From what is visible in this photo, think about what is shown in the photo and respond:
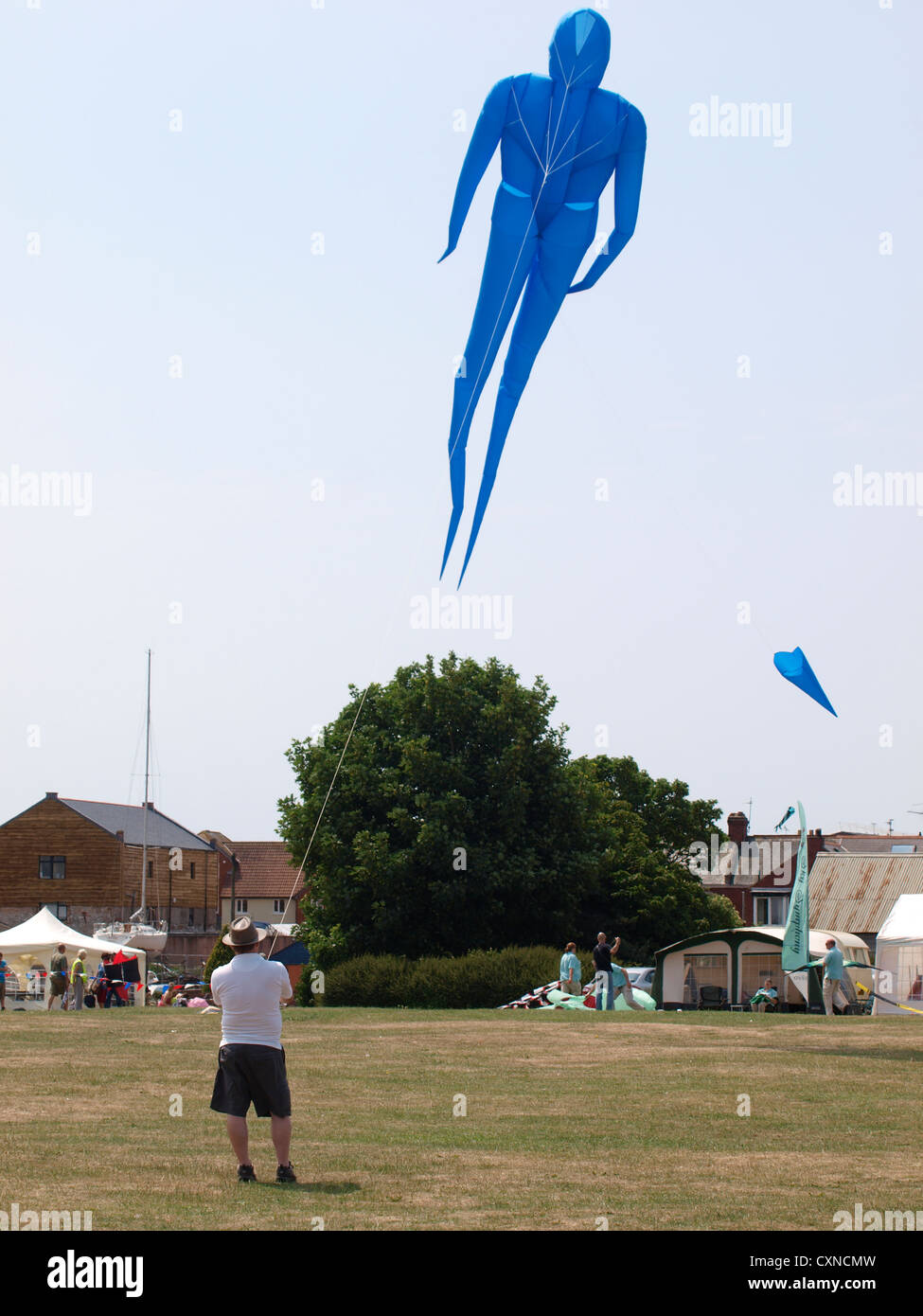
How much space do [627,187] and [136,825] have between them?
71184 millimetres

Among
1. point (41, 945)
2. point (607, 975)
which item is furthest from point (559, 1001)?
point (41, 945)

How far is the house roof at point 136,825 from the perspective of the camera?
7831cm

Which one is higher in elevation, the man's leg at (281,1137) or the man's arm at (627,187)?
the man's arm at (627,187)

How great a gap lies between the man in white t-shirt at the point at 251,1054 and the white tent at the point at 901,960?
22868 mm

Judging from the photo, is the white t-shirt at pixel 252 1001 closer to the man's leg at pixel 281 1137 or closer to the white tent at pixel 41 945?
the man's leg at pixel 281 1137

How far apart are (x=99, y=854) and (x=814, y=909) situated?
1429 inches

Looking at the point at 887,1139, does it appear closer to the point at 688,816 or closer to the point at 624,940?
the point at 624,940

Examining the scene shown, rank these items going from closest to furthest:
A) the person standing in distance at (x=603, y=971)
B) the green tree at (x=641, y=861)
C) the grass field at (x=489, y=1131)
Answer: the grass field at (x=489, y=1131)
the person standing in distance at (x=603, y=971)
the green tree at (x=641, y=861)

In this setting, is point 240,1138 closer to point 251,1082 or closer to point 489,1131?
point 251,1082

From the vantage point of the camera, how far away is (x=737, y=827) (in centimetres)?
8019

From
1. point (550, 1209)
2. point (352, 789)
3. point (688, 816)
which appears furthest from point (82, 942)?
point (688, 816)

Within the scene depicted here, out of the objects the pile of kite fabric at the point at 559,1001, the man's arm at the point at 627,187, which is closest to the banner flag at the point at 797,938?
the man's arm at the point at 627,187

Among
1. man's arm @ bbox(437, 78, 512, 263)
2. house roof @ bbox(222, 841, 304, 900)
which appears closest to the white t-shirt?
man's arm @ bbox(437, 78, 512, 263)
